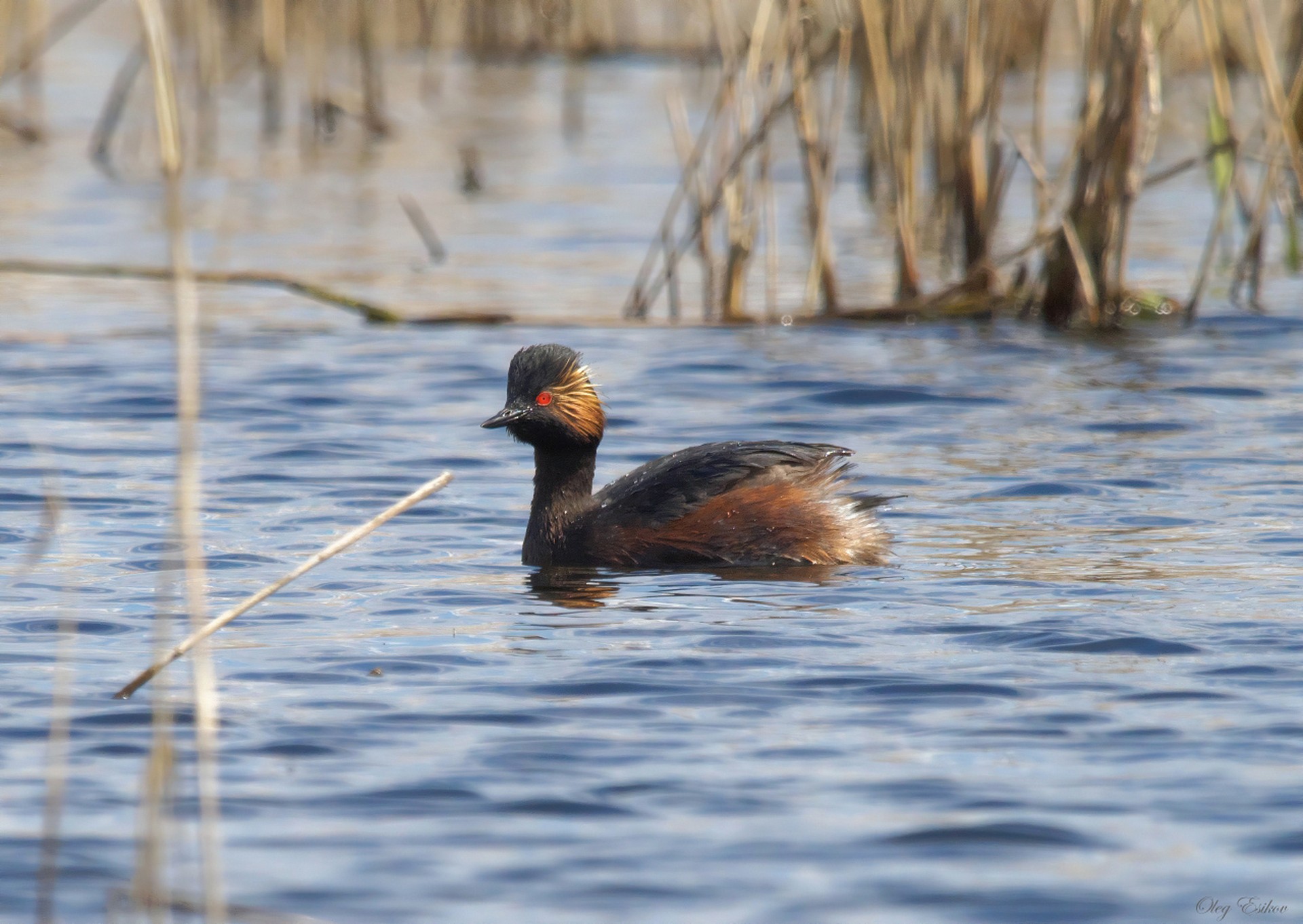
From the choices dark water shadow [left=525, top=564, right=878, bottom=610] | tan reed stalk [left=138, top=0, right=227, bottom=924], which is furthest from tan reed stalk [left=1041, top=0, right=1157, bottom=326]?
tan reed stalk [left=138, top=0, right=227, bottom=924]

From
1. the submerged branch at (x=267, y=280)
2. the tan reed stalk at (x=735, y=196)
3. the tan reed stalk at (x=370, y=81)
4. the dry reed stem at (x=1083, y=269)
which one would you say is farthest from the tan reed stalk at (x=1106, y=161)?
the tan reed stalk at (x=370, y=81)

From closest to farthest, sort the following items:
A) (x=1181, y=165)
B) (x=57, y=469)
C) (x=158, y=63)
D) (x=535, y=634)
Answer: (x=158, y=63) → (x=535, y=634) → (x=57, y=469) → (x=1181, y=165)

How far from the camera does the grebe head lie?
24.0ft

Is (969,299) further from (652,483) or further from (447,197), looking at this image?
(447,197)

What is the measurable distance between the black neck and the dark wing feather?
5.4 inches

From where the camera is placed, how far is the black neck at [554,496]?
7.24m

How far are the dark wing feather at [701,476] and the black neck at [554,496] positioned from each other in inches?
5.4

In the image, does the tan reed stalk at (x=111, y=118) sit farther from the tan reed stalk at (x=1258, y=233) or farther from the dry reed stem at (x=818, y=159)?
the tan reed stalk at (x=1258, y=233)

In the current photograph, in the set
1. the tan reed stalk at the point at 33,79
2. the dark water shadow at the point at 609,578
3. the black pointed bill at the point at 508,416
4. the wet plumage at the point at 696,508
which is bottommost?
the dark water shadow at the point at 609,578

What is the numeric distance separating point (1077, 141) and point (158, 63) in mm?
7820

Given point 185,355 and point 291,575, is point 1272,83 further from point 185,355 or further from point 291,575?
point 185,355

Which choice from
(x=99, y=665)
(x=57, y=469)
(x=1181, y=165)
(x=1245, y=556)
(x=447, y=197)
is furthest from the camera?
(x=447, y=197)

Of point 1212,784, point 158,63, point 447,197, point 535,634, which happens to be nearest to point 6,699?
point 535,634

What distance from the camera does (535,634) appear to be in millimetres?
6070
